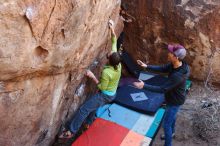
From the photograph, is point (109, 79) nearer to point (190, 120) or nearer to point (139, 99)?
point (139, 99)

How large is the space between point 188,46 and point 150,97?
1.51 meters

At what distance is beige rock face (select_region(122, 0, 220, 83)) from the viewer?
25.0ft

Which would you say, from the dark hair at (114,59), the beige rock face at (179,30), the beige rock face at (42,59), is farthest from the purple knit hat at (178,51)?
the beige rock face at (179,30)

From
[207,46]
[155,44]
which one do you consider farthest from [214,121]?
[155,44]

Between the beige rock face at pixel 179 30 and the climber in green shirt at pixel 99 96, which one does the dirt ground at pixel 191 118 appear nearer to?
the beige rock face at pixel 179 30

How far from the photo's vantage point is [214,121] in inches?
264

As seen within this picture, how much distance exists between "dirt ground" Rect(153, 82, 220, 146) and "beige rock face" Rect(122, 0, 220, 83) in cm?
35

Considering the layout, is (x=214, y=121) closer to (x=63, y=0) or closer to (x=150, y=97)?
(x=150, y=97)

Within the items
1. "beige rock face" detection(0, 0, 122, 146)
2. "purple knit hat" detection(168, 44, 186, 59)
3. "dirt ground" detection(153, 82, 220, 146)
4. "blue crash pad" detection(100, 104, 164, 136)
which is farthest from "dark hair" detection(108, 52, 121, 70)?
"dirt ground" detection(153, 82, 220, 146)

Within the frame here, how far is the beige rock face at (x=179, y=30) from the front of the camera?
7605 millimetres

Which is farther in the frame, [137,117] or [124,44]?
[124,44]

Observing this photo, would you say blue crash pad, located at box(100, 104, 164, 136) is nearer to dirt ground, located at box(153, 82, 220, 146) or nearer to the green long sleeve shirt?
dirt ground, located at box(153, 82, 220, 146)

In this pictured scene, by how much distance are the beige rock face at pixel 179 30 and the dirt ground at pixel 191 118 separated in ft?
1.16

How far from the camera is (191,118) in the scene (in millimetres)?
6977
